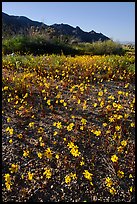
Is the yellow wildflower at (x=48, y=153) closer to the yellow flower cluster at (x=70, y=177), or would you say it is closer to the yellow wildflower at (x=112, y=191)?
the yellow flower cluster at (x=70, y=177)

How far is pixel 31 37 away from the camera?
1700 cm

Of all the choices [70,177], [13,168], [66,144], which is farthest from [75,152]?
[13,168]

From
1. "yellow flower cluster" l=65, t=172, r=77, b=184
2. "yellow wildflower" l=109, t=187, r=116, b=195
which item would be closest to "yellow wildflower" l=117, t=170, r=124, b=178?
"yellow wildflower" l=109, t=187, r=116, b=195

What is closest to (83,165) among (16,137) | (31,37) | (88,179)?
(88,179)

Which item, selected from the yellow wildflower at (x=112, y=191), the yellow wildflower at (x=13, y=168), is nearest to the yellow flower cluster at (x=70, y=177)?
the yellow wildflower at (x=112, y=191)

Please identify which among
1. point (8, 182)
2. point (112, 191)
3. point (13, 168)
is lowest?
point (112, 191)

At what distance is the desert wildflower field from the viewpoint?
3.84m

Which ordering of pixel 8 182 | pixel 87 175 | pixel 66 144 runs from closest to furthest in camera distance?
pixel 8 182 → pixel 87 175 → pixel 66 144

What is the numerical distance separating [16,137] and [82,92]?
2208mm

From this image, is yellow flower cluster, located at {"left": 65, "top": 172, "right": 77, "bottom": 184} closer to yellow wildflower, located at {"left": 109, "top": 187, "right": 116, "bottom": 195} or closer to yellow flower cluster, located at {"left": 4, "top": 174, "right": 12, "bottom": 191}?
yellow wildflower, located at {"left": 109, "top": 187, "right": 116, "bottom": 195}

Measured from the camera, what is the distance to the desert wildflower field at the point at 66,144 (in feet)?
12.6

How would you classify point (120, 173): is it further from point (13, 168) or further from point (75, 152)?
point (13, 168)

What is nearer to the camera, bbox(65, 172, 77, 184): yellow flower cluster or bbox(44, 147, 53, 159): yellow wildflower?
bbox(65, 172, 77, 184): yellow flower cluster

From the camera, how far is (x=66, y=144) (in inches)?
185
